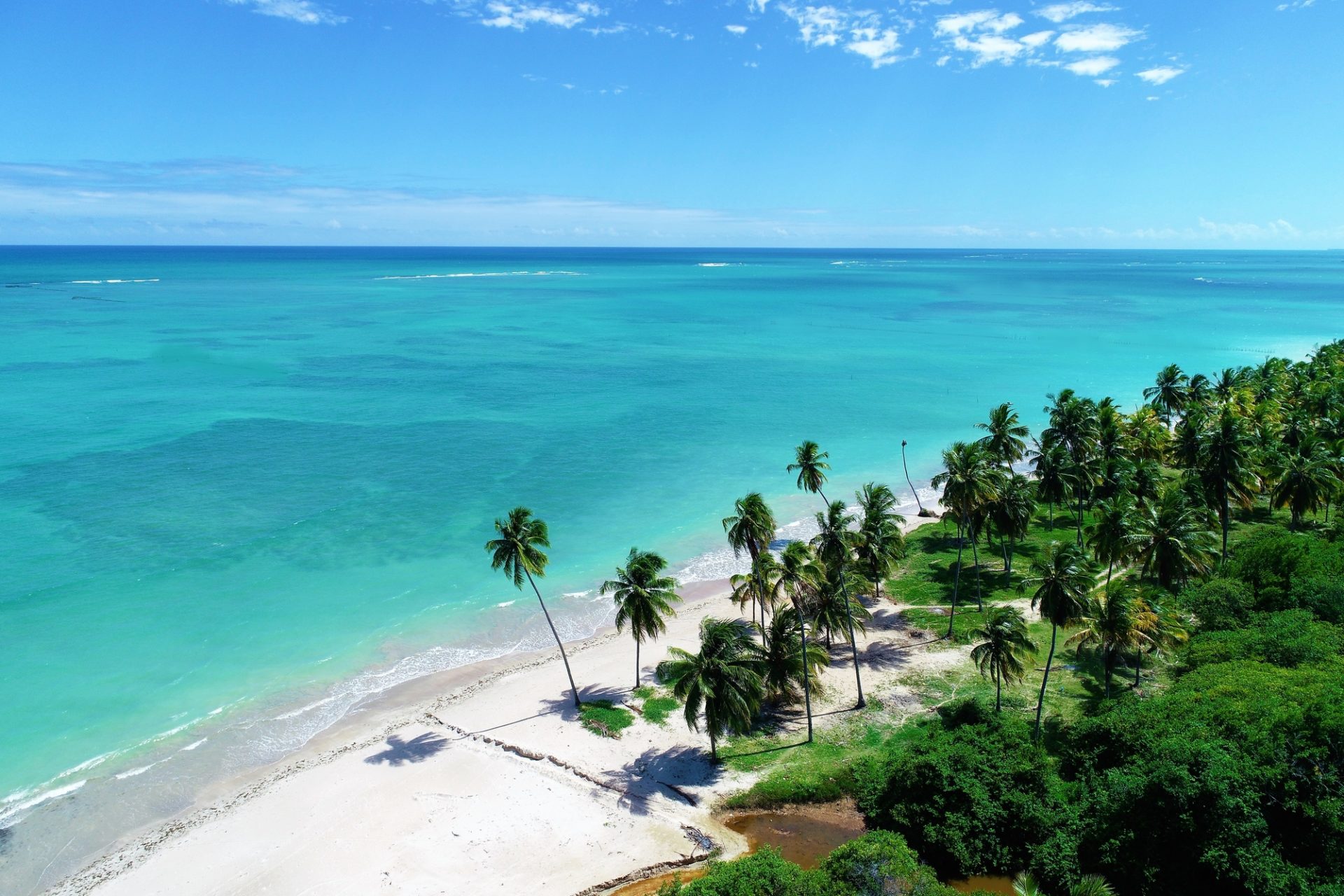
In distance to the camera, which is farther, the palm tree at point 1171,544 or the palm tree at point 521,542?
the palm tree at point 1171,544

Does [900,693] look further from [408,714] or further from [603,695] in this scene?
[408,714]

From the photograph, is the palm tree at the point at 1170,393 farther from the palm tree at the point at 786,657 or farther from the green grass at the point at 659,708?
the green grass at the point at 659,708

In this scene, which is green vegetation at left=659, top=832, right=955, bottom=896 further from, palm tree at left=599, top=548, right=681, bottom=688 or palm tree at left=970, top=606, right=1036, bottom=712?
palm tree at left=599, top=548, right=681, bottom=688

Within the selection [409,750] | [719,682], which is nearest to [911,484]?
[719,682]

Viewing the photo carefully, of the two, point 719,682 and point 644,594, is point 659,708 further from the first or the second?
point 719,682

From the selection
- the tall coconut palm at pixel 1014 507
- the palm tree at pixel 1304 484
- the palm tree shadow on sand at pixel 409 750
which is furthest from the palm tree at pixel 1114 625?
the palm tree shadow on sand at pixel 409 750

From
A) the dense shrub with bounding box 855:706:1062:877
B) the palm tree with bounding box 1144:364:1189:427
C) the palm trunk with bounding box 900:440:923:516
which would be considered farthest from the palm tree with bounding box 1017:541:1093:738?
the palm tree with bounding box 1144:364:1189:427
